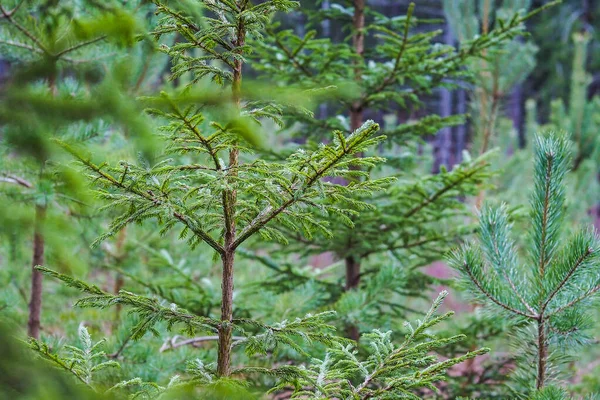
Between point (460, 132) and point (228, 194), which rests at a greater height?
point (460, 132)

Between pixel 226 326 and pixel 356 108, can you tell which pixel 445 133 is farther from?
pixel 226 326

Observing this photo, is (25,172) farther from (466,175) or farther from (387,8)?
(387,8)

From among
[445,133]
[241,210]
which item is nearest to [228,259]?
[241,210]

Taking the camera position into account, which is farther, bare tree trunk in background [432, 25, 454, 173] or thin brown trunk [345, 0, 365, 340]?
bare tree trunk in background [432, 25, 454, 173]

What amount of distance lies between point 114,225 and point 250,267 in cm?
404

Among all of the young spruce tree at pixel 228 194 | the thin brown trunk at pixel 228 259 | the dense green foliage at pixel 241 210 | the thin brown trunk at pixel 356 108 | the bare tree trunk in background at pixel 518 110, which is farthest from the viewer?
the bare tree trunk in background at pixel 518 110

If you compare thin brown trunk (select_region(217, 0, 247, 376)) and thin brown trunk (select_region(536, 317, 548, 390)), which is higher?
thin brown trunk (select_region(217, 0, 247, 376))

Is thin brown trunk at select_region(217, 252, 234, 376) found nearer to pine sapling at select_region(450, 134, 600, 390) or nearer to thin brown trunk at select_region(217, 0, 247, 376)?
thin brown trunk at select_region(217, 0, 247, 376)

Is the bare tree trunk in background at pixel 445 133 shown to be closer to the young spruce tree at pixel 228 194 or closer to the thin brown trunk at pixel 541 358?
the thin brown trunk at pixel 541 358

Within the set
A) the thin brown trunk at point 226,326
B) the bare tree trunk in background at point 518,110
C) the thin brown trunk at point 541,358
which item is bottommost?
the thin brown trunk at point 541,358

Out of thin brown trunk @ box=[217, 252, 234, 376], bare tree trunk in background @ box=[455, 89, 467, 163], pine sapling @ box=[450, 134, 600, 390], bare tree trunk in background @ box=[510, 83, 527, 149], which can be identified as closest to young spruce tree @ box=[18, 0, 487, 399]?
thin brown trunk @ box=[217, 252, 234, 376]

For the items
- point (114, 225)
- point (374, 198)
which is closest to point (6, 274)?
point (374, 198)

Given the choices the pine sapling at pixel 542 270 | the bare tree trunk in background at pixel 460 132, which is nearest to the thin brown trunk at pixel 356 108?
the pine sapling at pixel 542 270

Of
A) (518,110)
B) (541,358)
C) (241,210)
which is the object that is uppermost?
(518,110)
